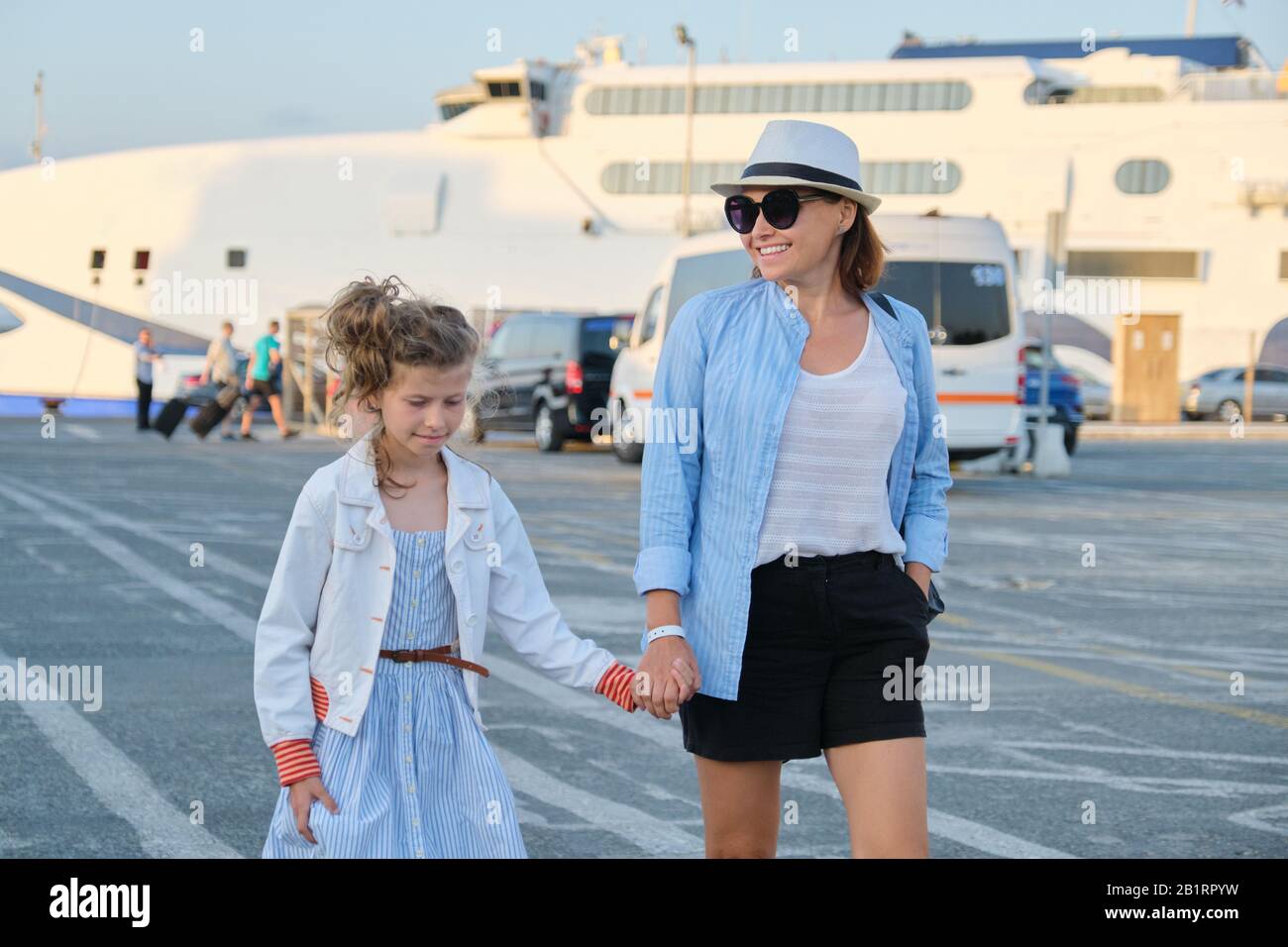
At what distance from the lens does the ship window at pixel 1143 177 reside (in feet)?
158

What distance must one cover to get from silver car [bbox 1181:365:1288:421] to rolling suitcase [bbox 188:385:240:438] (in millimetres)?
25884

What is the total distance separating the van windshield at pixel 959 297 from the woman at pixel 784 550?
565 inches

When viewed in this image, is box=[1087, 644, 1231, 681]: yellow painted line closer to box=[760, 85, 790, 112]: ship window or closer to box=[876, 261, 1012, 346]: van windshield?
box=[876, 261, 1012, 346]: van windshield

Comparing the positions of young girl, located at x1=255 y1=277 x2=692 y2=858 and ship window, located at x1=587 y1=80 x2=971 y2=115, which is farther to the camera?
ship window, located at x1=587 y1=80 x2=971 y2=115

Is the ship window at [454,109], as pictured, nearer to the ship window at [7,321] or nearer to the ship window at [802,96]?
the ship window at [802,96]

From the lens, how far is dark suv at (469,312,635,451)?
82.5 feet

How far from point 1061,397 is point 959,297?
35.6 ft

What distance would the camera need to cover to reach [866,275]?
378 cm

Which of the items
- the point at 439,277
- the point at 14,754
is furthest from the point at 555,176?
the point at 14,754

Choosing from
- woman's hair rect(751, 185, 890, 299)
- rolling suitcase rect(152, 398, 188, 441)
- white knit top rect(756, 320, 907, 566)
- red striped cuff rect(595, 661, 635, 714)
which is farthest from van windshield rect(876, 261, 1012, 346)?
red striped cuff rect(595, 661, 635, 714)

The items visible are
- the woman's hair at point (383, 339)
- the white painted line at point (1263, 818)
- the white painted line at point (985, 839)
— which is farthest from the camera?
the white painted line at point (1263, 818)

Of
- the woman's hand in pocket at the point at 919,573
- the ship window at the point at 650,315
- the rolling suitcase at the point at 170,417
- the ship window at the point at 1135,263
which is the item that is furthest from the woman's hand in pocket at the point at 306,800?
the ship window at the point at 1135,263
